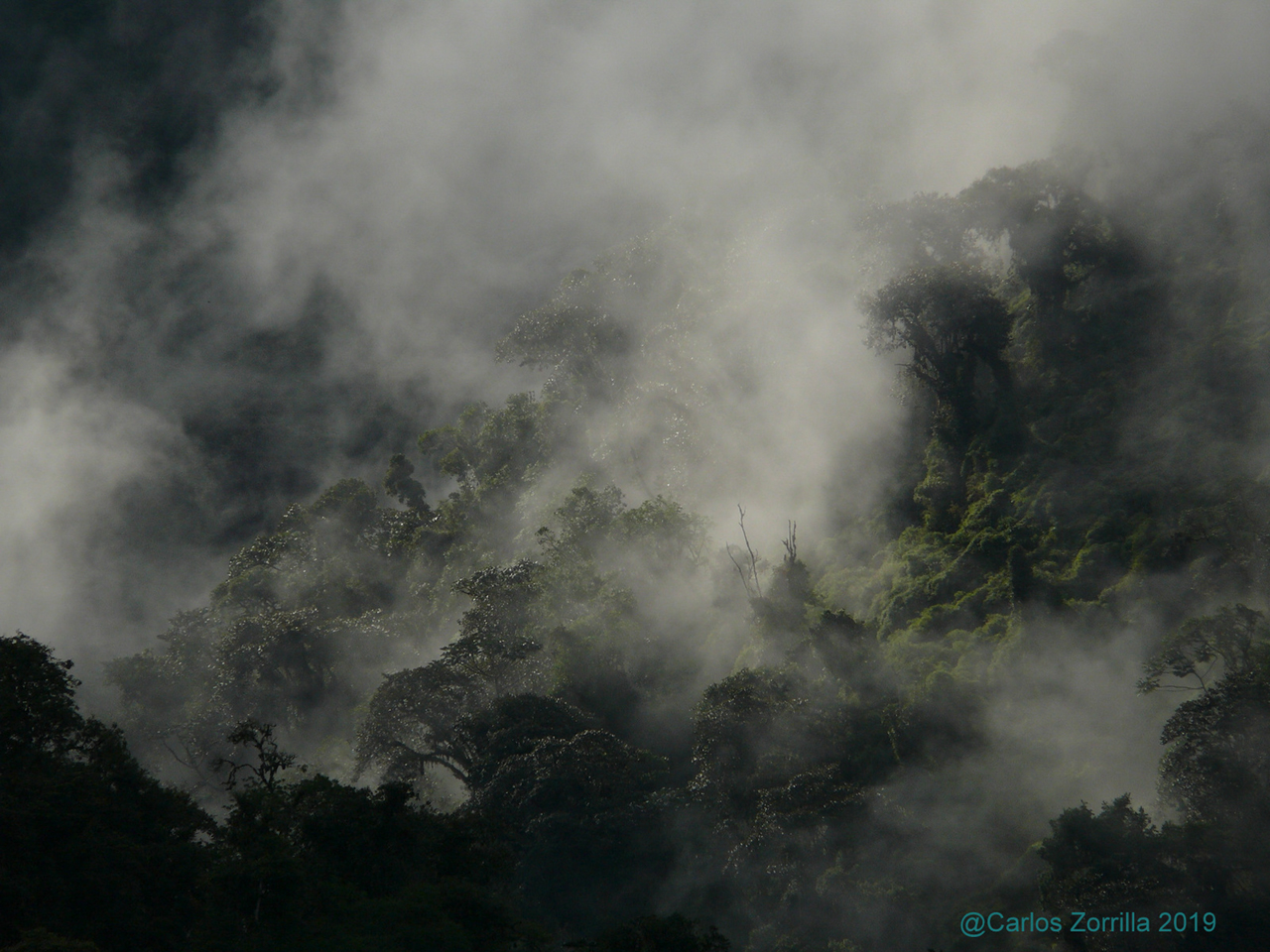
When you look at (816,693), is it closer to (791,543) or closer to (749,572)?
(791,543)

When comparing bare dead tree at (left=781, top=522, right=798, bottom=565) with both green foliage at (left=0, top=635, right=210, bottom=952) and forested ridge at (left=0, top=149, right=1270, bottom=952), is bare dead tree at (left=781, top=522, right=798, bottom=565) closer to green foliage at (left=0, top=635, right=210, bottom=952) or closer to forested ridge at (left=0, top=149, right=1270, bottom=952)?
forested ridge at (left=0, top=149, right=1270, bottom=952)

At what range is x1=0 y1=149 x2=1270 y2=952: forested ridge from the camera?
2208cm

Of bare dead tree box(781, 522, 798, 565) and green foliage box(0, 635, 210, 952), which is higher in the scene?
bare dead tree box(781, 522, 798, 565)

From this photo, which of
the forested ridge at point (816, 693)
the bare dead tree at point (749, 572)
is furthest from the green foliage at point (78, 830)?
the bare dead tree at point (749, 572)

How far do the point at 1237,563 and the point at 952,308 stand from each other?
17.4 metres

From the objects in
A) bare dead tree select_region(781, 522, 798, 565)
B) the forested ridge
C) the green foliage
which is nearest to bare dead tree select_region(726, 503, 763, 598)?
the forested ridge

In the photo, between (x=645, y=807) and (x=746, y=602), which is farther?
(x=746, y=602)

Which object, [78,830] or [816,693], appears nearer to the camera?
[78,830]

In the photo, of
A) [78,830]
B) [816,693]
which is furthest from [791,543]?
[78,830]

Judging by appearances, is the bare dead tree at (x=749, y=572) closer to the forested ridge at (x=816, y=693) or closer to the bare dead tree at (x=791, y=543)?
the forested ridge at (x=816, y=693)

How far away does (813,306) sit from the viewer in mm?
58906

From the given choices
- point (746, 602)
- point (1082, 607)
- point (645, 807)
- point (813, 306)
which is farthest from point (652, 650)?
point (813, 306)

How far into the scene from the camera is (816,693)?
3809 cm

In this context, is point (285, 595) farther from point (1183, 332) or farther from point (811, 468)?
point (1183, 332)
